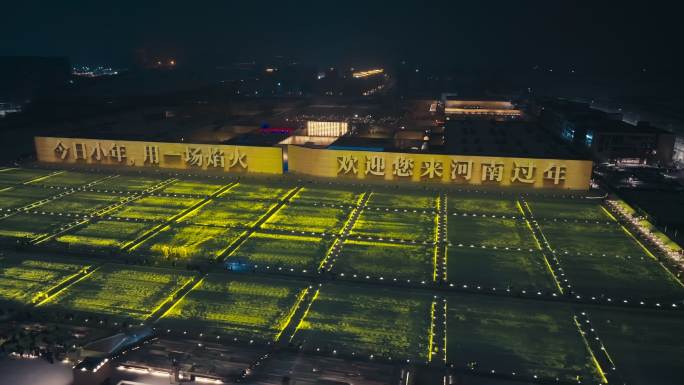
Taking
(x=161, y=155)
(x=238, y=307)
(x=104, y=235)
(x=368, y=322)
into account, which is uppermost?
(x=161, y=155)

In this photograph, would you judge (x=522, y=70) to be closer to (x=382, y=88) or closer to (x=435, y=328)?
(x=382, y=88)

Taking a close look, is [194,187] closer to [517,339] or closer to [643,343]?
[517,339]

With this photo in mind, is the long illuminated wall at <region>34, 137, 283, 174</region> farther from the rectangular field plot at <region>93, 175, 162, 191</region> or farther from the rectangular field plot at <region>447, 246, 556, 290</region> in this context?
the rectangular field plot at <region>447, 246, 556, 290</region>

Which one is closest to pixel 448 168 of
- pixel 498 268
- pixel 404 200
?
pixel 404 200

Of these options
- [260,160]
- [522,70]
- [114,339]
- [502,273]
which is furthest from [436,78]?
[114,339]

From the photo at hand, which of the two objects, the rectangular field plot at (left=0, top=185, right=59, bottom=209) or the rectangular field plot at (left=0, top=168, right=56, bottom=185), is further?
the rectangular field plot at (left=0, top=168, right=56, bottom=185)

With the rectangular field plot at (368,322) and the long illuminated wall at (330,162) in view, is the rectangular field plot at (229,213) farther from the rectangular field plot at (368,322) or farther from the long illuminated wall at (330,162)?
the rectangular field plot at (368,322)

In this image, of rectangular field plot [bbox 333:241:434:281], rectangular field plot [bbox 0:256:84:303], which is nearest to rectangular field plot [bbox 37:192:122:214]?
rectangular field plot [bbox 0:256:84:303]

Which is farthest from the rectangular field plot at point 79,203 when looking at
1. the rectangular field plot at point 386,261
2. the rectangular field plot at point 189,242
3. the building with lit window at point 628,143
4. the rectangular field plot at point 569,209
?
the building with lit window at point 628,143
